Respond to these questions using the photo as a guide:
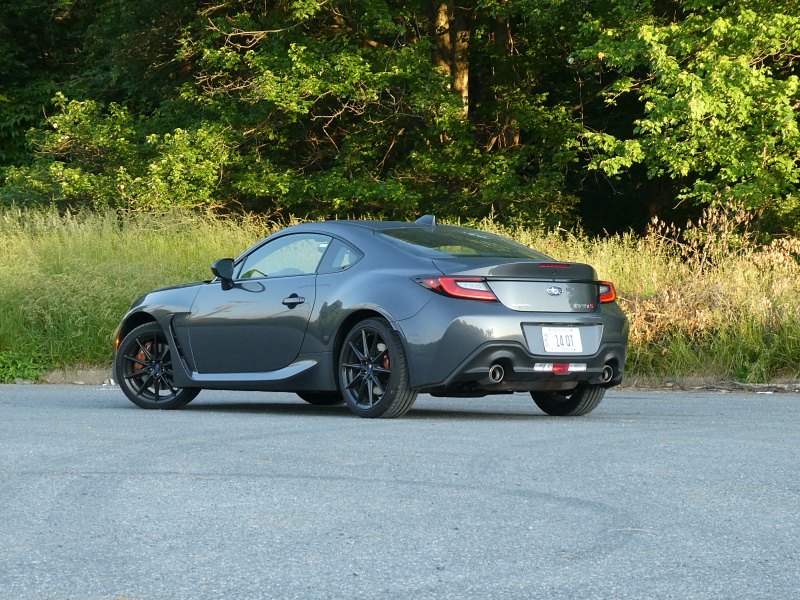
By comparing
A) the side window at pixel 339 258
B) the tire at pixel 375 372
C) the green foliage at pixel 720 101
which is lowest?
the tire at pixel 375 372

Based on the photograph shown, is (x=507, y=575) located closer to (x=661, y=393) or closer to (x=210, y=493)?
(x=210, y=493)

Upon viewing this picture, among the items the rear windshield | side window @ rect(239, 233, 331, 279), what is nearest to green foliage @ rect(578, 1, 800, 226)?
the rear windshield

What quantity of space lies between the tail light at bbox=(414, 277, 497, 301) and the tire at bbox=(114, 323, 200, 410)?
2856mm

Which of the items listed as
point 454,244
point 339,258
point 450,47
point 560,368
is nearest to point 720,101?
point 450,47

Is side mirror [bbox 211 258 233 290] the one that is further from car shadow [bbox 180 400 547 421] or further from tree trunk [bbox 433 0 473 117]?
tree trunk [bbox 433 0 473 117]

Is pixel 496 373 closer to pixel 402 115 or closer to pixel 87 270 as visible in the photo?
pixel 87 270

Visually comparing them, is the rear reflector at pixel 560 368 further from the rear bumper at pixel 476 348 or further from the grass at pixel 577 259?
the grass at pixel 577 259

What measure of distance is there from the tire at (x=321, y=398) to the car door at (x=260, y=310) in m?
1.22

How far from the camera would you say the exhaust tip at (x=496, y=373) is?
923 centimetres

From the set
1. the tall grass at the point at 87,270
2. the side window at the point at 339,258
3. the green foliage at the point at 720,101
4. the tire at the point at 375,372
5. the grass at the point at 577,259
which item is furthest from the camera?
the green foliage at the point at 720,101

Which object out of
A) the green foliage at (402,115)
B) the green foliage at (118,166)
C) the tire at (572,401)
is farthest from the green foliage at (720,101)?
the tire at (572,401)

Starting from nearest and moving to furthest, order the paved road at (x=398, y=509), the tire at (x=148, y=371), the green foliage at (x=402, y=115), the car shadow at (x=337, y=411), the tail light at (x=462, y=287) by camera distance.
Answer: the paved road at (x=398, y=509), the tail light at (x=462, y=287), the car shadow at (x=337, y=411), the tire at (x=148, y=371), the green foliage at (x=402, y=115)

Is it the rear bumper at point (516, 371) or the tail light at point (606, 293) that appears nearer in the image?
the rear bumper at point (516, 371)

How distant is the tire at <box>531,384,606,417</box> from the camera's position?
34.2ft
